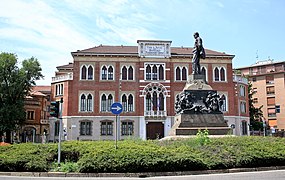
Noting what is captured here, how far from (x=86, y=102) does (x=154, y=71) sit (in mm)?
11321

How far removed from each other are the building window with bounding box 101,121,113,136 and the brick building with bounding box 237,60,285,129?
4014 centimetres

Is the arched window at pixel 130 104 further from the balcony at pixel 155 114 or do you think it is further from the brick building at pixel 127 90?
the balcony at pixel 155 114

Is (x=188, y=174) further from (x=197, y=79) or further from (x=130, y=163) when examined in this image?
(x=197, y=79)

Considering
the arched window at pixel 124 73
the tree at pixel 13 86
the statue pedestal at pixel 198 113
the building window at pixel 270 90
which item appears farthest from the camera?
the building window at pixel 270 90

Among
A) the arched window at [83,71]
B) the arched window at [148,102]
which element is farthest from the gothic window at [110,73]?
the arched window at [148,102]

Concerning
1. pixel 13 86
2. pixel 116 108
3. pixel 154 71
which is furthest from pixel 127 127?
pixel 116 108

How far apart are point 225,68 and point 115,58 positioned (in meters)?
17.4

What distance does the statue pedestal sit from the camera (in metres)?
20.4

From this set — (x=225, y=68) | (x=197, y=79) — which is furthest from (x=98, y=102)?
(x=197, y=79)

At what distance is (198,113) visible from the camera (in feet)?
68.7

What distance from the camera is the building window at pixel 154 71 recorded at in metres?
49.5

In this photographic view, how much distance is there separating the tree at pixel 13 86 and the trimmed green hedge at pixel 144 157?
33.5 m

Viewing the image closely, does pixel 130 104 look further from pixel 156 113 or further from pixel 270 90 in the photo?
pixel 270 90

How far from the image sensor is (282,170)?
13641 millimetres
